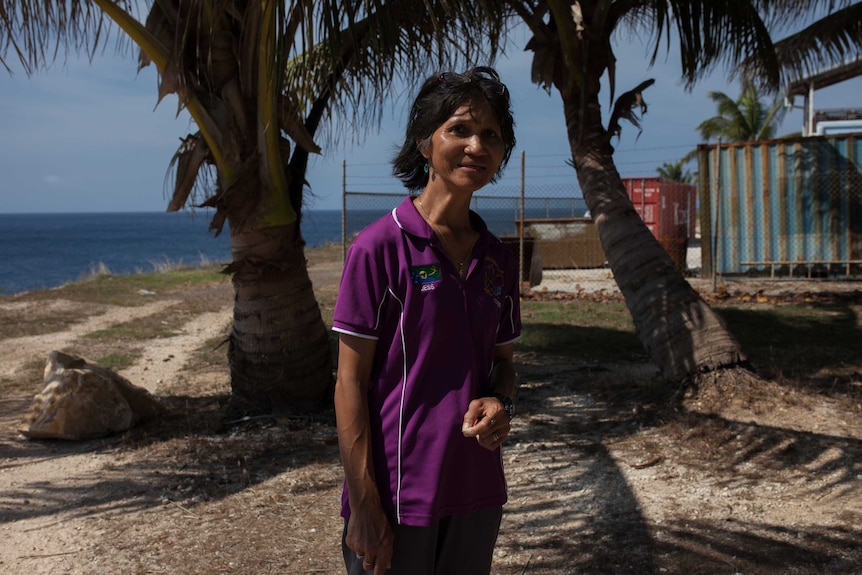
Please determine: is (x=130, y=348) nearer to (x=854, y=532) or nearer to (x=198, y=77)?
(x=198, y=77)

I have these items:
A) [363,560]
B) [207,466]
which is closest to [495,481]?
[363,560]

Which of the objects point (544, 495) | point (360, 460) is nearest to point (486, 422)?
point (360, 460)

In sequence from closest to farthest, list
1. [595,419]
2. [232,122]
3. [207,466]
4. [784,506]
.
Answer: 1. [784,506]
2. [207,466]
3. [232,122]
4. [595,419]

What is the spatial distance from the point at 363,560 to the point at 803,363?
242 inches

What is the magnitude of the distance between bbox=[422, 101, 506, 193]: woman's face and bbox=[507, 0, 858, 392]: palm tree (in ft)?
13.8

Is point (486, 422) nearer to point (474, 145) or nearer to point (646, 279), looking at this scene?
→ point (474, 145)

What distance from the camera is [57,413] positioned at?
5.41 metres

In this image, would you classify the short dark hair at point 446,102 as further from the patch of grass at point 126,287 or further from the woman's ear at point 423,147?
the patch of grass at point 126,287

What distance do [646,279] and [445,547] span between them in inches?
180

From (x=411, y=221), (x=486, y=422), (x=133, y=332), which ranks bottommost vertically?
(x=133, y=332)

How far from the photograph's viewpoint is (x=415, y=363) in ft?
6.54

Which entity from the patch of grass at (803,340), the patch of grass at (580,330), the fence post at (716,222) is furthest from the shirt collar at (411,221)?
the fence post at (716,222)

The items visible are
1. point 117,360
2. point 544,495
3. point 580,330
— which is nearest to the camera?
point 544,495

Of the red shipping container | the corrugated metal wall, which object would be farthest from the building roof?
the corrugated metal wall
